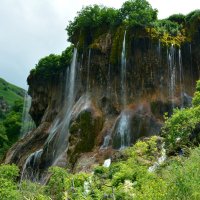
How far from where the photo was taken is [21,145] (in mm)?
39750

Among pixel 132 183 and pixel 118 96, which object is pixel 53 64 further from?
pixel 132 183

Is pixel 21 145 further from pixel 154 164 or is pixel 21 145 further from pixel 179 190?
pixel 179 190

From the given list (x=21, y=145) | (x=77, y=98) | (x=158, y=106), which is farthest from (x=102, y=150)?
(x=21, y=145)

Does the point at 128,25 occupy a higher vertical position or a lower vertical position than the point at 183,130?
higher

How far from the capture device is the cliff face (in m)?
29.8

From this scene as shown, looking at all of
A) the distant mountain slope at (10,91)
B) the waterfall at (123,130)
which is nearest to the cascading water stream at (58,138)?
the waterfall at (123,130)

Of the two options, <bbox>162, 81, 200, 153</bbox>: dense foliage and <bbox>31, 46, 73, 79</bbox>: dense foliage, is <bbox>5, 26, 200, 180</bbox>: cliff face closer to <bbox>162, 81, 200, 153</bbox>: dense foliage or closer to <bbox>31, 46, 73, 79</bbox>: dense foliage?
<bbox>31, 46, 73, 79</bbox>: dense foliage

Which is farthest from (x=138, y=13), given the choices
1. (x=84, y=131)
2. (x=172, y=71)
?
(x=84, y=131)

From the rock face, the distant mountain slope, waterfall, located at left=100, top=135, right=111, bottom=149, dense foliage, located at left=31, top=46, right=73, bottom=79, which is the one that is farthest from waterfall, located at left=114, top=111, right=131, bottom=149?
the distant mountain slope

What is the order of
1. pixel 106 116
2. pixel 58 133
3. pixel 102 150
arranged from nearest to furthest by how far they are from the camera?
1. pixel 102 150
2. pixel 106 116
3. pixel 58 133

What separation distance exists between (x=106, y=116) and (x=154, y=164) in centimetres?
1384

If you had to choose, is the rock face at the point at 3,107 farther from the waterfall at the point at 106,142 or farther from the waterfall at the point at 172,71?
the waterfall at the point at 172,71

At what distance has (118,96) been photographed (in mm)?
32281

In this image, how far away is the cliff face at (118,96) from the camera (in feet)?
97.8
